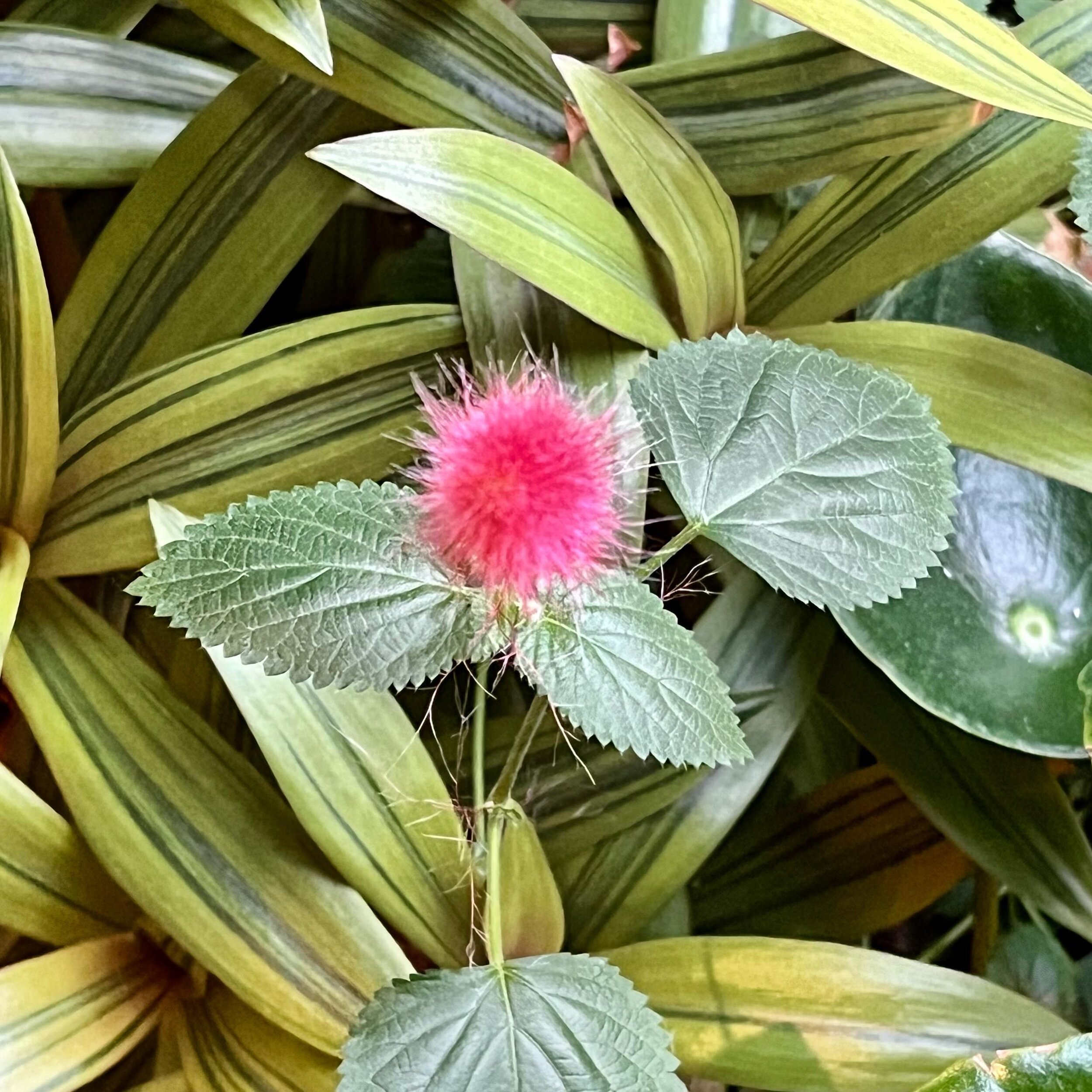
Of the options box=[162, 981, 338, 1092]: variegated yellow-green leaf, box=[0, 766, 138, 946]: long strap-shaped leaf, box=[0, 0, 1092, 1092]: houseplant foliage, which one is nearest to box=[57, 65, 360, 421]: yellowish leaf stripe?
box=[0, 0, 1092, 1092]: houseplant foliage

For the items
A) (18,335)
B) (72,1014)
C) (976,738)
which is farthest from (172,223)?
(976,738)

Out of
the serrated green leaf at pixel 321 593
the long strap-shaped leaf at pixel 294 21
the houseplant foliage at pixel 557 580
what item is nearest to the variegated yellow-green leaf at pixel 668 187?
the houseplant foliage at pixel 557 580

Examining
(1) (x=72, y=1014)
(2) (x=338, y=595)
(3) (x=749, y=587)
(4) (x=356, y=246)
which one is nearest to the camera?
(2) (x=338, y=595)

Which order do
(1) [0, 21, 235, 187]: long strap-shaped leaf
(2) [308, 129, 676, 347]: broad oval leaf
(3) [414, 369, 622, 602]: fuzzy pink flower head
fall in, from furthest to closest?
(1) [0, 21, 235, 187]: long strap-shaped leaf
(2) [308, 129, 676, 347]: broad oval leaf
(3) [414, 369, 622, 602]: fuzzy pink flower head

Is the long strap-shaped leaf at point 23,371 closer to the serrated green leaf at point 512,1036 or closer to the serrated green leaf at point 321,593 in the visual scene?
the serrated green leaf at point 321,593

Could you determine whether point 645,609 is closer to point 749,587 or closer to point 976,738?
point 749,587

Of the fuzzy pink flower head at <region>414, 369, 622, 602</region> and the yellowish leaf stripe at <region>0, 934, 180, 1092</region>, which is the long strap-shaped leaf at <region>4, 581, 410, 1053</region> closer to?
the yellowish leaf stripe at <region>0, 934, 180, 1092</region>
